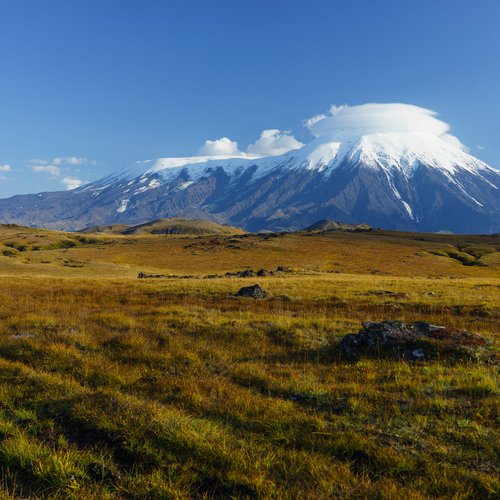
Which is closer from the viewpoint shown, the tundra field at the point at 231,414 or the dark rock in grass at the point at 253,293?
the tundra field at the point at 231,414

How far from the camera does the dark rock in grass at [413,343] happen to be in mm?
10484

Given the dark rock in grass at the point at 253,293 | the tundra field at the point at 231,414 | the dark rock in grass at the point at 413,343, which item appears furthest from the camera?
the dark rock in grass at the point at 253,293

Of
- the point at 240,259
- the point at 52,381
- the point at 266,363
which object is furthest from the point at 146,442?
the point at 240,259

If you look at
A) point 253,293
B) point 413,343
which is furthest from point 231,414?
point 253,293

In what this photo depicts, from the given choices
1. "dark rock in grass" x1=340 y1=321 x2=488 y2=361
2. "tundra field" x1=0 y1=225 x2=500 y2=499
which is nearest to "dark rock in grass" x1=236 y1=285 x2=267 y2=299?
"tundra field" x1=0 y1=225 x2=500 y2=499

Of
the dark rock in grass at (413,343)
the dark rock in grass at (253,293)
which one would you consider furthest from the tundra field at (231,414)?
the dark rock in grass at (253,293)

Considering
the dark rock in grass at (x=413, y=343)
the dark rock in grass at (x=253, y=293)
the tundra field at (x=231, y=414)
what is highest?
the dark rock in grass at (x=413, y=343)

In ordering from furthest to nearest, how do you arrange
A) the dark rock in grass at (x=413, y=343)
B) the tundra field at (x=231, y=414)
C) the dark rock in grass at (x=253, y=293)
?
the dark rock in grass at (x=253, y=293) → the dark rock in grass at (x=413, y=343) → the tundra field at (x=231, y=414)

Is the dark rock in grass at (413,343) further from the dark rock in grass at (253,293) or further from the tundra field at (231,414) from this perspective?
the dark rock in grass at (253,293)

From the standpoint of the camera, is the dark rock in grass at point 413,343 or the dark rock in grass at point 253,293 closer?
the dark rock in grass at point 413,343

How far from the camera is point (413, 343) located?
36.2 ft

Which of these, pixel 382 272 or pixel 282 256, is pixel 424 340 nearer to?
pixel 382 272

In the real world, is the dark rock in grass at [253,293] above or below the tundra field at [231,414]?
below

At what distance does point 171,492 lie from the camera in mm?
4844
